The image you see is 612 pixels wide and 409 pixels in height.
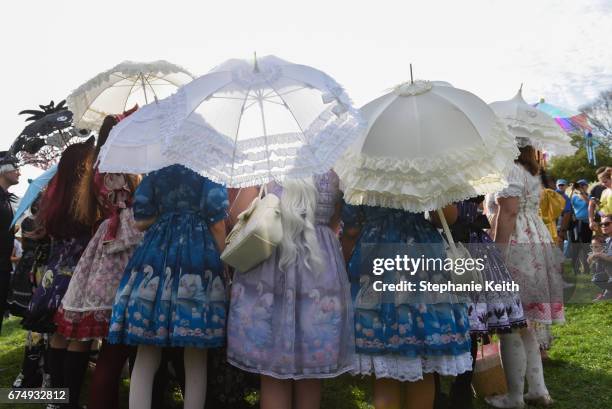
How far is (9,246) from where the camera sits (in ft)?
16.0

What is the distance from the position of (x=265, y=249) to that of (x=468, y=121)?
3.60 feet

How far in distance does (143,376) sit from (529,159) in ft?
9.31

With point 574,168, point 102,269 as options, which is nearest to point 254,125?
point 102,269

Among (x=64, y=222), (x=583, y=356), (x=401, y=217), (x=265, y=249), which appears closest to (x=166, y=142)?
(x=265, y=249)

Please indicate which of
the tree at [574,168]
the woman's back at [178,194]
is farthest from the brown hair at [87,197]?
the tree at [574,168]

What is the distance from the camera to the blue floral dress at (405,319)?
2.43 meters

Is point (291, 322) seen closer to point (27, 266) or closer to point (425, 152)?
point (425, 152)

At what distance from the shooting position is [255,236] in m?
2.38

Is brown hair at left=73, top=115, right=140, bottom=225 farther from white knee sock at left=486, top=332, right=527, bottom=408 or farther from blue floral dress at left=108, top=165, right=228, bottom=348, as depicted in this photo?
white knee sock at left=486, top=332, right=527, bottom=408

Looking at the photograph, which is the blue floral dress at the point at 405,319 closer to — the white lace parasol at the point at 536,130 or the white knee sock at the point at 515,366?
the white knee sock at the point at 515,366

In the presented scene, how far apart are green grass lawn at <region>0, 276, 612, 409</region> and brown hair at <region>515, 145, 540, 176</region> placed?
1.63 metres

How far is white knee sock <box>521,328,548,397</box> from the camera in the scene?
363 centimetres

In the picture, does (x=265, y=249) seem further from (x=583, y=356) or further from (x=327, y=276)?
(x=583, y=356)

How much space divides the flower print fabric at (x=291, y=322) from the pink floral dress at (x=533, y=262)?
5.29ft
